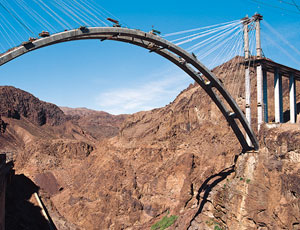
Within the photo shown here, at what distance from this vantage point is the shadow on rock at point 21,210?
2321 centimetres

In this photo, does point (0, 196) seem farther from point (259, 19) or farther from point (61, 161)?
point (61, 161)

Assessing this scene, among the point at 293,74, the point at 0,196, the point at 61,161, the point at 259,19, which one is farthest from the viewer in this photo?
the point at 61,161

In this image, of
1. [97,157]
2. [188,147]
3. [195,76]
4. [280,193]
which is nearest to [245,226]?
[280,193]

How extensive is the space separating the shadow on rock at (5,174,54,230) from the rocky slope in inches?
149

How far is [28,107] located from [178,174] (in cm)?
8703

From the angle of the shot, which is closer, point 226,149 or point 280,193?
point 280,193

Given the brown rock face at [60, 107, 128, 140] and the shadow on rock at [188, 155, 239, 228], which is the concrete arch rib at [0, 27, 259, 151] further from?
the brown rock face at [60, 107, 128, 140]

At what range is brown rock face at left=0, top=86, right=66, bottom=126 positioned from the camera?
346 ft

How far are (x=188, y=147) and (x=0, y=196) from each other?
98.1 feet

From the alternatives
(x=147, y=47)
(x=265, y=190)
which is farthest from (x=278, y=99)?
(x=147, y=47)

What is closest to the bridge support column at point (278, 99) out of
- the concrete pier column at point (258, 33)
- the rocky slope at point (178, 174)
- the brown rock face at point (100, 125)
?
the rocky slope at point (178, 174)

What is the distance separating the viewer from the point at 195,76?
2355cm

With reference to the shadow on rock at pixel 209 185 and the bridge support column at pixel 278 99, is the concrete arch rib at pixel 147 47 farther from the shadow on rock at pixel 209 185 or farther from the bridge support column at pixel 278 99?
the shadow on rock at pixel 209 185

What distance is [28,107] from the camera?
112625 millimetres
